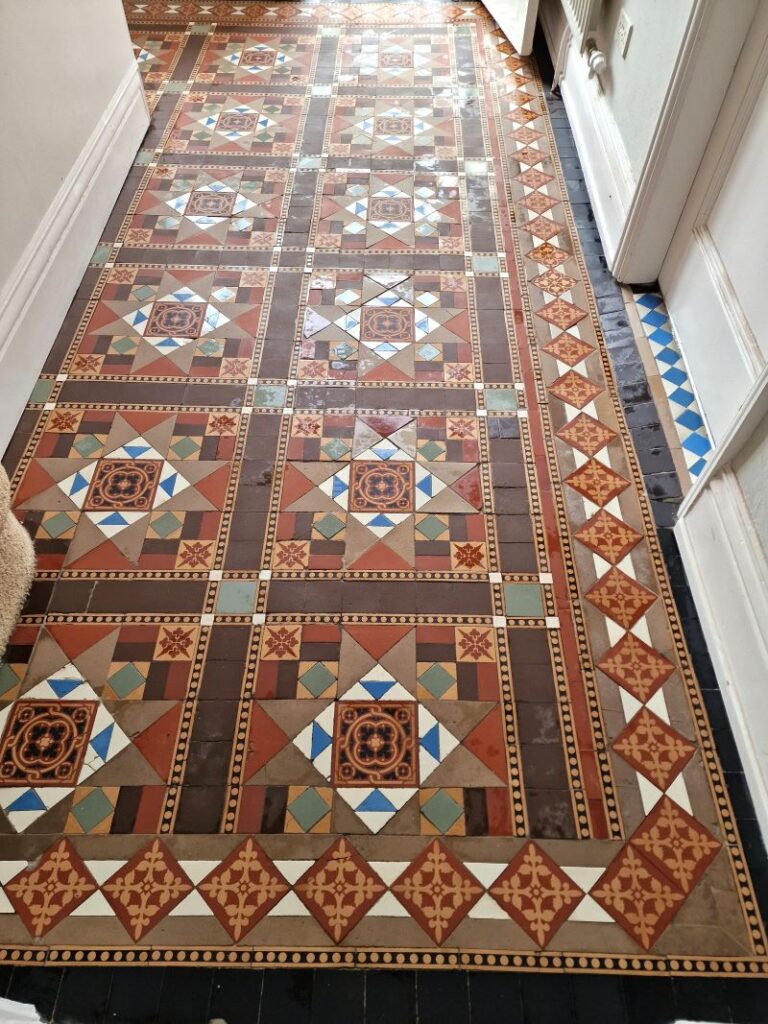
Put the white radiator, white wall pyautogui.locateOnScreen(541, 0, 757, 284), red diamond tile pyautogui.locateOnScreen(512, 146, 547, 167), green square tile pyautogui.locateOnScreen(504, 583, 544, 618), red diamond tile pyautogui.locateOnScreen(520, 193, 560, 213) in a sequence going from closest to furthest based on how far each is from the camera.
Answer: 1. green square tile pyautogui.locateOnScreen(504, 583, 544, 618)
2. white wall pyautogui.locateOnScreen(541, 0, 757, 284)
3. the white radiator
4. red diamond tile pyautogui.locateOnScreen(520, 193, 560, 213)
5. red diamond tile pyautogui.locateOnScreen(512, 146, 547, 167)

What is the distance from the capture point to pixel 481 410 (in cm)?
197

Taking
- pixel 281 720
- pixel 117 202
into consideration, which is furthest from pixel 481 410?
pixel 117 202

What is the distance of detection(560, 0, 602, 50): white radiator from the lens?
236 cm

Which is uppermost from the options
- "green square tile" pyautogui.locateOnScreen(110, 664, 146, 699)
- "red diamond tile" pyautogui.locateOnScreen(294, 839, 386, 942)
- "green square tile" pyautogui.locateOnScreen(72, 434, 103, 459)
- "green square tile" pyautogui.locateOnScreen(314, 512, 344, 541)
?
"green square tile" pyautogui.locateOnScreen(314, 512, 344, 541)

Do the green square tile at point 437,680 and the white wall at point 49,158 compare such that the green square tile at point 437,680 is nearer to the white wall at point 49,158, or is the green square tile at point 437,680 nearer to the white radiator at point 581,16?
the white wall at point 49,158

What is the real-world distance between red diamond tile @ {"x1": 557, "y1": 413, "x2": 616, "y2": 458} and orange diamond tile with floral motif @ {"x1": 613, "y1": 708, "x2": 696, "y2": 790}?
0.69 m

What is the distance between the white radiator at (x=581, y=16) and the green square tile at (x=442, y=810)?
235 centimetres

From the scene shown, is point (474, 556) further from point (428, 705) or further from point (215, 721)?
point (215, 721)

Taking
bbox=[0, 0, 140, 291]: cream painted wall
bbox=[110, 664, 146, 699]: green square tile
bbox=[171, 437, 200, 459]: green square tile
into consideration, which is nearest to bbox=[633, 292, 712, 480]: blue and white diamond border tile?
bbox=[171, 437, 200, 459]: green square tile

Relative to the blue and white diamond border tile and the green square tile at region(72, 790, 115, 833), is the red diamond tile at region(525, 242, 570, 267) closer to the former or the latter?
the blue and white diamond border tile

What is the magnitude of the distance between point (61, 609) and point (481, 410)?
1.11 m

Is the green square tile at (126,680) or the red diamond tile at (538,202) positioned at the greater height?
the red diamond tile at (538,202)

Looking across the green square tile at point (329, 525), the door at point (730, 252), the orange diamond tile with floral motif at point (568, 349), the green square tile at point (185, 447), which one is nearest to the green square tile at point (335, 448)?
the green square tile at point (329, 525)

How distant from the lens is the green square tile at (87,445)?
1.87 metres
